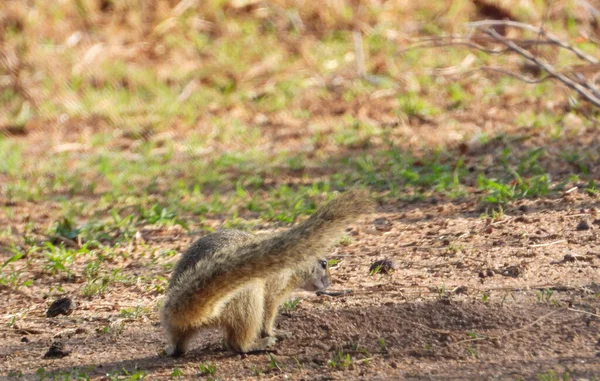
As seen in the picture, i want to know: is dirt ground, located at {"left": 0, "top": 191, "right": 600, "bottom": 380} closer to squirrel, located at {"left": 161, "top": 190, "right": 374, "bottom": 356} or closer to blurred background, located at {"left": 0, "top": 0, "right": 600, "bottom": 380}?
blurred background, located at {"left": 0, "top": 0, "right": 600, "bottom": 380}

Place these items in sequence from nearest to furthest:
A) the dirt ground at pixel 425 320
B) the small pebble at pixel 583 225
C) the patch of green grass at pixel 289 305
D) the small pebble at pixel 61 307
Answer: the dirt ground at pixel 425 320 < the patch of green grass at pixel 289 305 < the small pebble at pixel 61 307 < the small pebble at pixel 583 225

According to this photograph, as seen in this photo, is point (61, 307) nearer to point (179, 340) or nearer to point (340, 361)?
point (179, 340)

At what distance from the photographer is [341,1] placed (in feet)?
38.5

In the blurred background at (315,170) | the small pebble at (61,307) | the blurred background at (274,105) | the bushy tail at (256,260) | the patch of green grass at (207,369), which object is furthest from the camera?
the blurred background at (274,105)

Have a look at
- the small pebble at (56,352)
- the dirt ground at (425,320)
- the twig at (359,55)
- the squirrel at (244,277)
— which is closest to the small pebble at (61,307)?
the dirt ground at (425,320)

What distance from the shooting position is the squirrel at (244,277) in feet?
12.3

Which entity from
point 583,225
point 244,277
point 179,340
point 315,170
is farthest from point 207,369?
point 315,170

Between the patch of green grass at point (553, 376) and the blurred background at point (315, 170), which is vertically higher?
the blurred background at point (315, 170)

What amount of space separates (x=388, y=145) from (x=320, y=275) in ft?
11.6

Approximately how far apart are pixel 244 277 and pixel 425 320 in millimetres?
919

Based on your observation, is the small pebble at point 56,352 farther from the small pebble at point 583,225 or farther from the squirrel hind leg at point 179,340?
the small pebble at point 583,225

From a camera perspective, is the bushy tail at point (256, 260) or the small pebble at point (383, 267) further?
the small pebble at point (383, 267)

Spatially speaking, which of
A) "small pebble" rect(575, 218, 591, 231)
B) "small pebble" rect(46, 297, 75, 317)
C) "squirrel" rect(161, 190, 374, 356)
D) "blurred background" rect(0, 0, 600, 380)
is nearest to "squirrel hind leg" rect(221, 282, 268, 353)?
"squirrel" rect(161, 190, 374, 356)

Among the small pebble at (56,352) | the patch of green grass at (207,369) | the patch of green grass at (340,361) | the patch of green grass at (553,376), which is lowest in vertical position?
the patch of green grass at (553,376)
